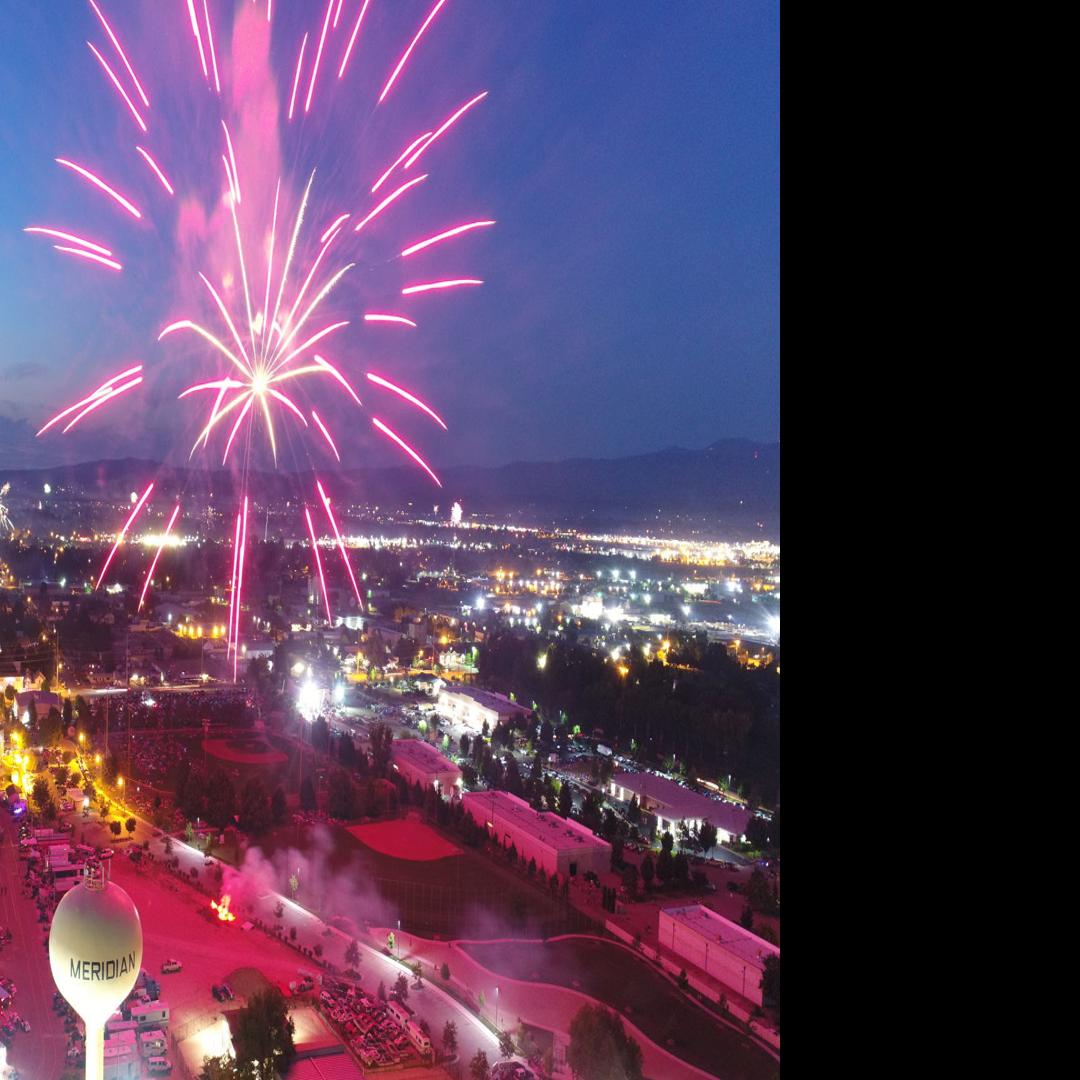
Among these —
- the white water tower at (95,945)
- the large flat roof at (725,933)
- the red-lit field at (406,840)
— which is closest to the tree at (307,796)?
the red-lit field at (406,840)

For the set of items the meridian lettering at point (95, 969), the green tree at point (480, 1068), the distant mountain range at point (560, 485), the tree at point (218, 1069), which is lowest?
the green tree at point (480, 1068)

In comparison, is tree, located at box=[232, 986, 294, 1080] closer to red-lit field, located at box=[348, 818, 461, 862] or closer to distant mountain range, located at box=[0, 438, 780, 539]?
red-lit field, located at box=[348, 818, 461, 862]

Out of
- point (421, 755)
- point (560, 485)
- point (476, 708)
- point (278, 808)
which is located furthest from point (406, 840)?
point (560, 485)

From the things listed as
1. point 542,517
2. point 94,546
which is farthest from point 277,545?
point 542,517

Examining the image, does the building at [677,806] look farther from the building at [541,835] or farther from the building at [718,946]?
the building at [718,946]

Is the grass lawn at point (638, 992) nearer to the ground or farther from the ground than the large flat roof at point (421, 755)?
nearer to the ground
